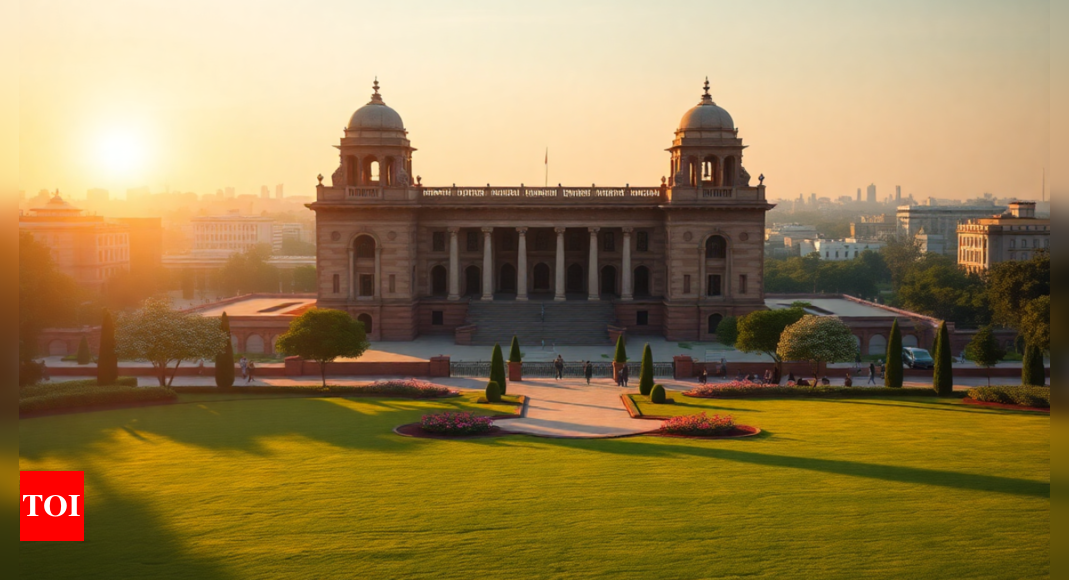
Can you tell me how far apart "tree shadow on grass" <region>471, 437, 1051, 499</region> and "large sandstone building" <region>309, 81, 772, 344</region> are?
1468 inches

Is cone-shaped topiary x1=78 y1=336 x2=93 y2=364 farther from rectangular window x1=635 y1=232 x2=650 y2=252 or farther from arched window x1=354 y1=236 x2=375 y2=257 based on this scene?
rectangular window x1=635 y1=232 x2=650 y2=252

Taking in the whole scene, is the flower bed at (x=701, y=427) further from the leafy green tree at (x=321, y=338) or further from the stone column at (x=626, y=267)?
the stone column at (x=626, y=267)

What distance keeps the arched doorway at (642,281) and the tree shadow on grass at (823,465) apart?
4487cm

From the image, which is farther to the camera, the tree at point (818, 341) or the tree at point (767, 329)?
the tree at point (767, 329)

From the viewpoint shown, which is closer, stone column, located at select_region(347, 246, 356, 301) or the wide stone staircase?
the wide stone staircase

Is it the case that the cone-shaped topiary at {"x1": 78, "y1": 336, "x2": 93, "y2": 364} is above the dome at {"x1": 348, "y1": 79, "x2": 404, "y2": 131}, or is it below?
below

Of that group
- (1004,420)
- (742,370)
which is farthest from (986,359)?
(1004,420)

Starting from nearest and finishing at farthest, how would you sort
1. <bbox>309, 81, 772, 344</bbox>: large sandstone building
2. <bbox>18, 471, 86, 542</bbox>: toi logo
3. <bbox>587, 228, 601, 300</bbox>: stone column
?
<bbox>18, 471, 86, 542</bbox>: toi logo → <bbox>309, 81, 772, 344</bbox>: large sandstone building → <bbox>587, 228, 601, 300</bbox>: stone column

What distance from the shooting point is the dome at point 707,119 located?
72.7 metres

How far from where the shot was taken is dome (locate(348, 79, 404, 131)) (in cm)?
7338

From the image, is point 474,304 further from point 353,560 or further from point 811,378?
point 353,560

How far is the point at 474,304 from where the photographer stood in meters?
74.9

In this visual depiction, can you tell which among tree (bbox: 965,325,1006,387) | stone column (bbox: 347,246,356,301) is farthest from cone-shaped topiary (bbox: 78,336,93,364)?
tree (bbox: 965,325,1006,387)

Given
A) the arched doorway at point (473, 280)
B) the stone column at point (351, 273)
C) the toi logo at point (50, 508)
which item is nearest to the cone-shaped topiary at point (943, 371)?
the toi logo at point (50, 508)
